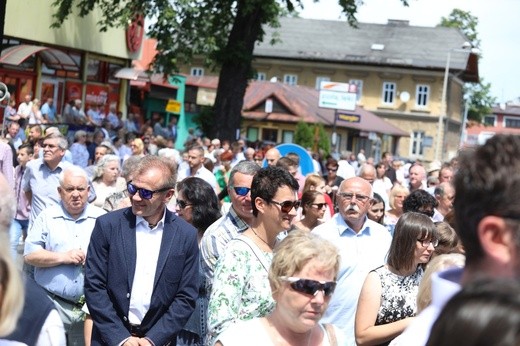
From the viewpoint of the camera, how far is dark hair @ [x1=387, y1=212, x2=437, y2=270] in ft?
20.4

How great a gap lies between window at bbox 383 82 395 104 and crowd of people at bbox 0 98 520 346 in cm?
7107

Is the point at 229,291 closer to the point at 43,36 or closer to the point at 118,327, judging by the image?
the point at 118,327

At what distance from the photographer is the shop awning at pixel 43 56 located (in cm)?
2756

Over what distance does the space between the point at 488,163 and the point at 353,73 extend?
80.1m

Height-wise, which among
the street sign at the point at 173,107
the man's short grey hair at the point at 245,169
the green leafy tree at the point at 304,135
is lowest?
the man's short grey hair at the point at 245,169

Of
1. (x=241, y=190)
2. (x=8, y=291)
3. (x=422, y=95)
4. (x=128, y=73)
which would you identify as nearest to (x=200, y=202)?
(x=241, y=190)

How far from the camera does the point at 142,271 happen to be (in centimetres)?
625

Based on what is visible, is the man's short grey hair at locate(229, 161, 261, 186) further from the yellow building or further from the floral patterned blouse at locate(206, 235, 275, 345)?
the yellow building

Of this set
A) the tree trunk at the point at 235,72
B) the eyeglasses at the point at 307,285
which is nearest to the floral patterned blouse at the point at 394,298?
the eyeglasses at the point at 307,285

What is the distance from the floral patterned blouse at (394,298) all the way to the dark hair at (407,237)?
0.30ft

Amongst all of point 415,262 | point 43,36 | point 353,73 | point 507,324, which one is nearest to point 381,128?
point 353,73

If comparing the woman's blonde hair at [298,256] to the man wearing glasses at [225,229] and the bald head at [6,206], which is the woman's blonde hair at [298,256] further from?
the man wearing glasses at [225,229]

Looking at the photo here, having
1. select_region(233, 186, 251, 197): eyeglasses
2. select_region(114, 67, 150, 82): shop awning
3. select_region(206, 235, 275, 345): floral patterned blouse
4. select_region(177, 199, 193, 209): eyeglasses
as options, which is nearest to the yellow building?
select_region(114, 67, 150, 82): shop awning

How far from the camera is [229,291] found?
5449 mm
